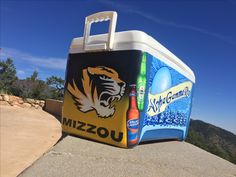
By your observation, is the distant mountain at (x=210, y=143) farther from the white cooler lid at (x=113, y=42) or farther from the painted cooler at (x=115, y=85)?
the white cooler lid at (x=113, y=42)

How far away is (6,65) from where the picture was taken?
123ft

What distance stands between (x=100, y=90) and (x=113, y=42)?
42cm

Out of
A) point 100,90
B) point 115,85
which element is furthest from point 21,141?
point 115,85

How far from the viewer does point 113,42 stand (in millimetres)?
2309

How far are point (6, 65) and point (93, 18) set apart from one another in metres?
38.1

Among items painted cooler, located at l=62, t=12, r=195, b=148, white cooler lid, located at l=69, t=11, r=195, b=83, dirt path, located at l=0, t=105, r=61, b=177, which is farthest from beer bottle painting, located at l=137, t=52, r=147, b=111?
dirt path, located at l=0, t=105, r=61, b=177

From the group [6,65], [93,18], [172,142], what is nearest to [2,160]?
[172,142]

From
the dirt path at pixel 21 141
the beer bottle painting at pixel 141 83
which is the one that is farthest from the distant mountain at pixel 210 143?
the dirt path at pixel 21 141

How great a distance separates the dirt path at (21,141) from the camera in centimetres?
586

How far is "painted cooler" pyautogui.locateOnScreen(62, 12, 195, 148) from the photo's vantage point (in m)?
2.21

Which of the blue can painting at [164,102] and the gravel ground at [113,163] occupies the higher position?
the blue can painting at [164,102]

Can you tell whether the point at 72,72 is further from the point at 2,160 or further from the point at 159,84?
the point at 2,160

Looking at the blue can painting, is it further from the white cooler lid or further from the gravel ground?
the gravel ground

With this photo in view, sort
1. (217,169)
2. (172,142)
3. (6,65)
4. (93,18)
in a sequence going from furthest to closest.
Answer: (6,65) → (172,142) → (217,169) → (93,18)
